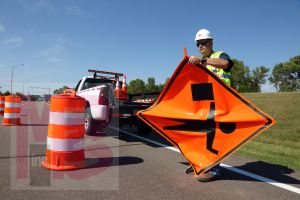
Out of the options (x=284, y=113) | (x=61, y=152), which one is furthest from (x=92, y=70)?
(x=284, y=113)

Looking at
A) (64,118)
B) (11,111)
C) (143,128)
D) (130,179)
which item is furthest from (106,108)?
(11,111)

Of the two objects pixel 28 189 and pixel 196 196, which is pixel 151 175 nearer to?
pixel 196 196

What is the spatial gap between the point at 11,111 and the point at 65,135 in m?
8.18

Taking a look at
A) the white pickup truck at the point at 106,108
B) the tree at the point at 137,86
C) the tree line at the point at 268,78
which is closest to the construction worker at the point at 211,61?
the white pickup truck at the point at 106,108

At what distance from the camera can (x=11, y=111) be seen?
12.6 meters

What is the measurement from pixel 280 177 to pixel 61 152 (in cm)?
363

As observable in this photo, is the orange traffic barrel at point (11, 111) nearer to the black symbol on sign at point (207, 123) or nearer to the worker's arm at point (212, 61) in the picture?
the black symbol on sign at point (207, 123)

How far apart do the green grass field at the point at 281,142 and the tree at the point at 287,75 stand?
9133 cm

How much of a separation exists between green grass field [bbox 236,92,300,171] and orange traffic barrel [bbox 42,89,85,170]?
3.86 m

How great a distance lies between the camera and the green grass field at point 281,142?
7.08 m

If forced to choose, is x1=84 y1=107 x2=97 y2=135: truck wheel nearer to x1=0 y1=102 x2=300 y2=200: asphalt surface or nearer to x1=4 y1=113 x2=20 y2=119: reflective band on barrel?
x1=0 y1=102 x2=300 y2=200: asphalt surface

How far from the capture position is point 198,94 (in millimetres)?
5152

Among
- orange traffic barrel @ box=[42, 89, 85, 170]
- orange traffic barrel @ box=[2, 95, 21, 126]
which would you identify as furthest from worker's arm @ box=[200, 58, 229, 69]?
orange traffic barrel @ box=[2, 95, 21, 126]

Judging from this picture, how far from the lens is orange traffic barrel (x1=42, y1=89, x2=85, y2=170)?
5422 mm
